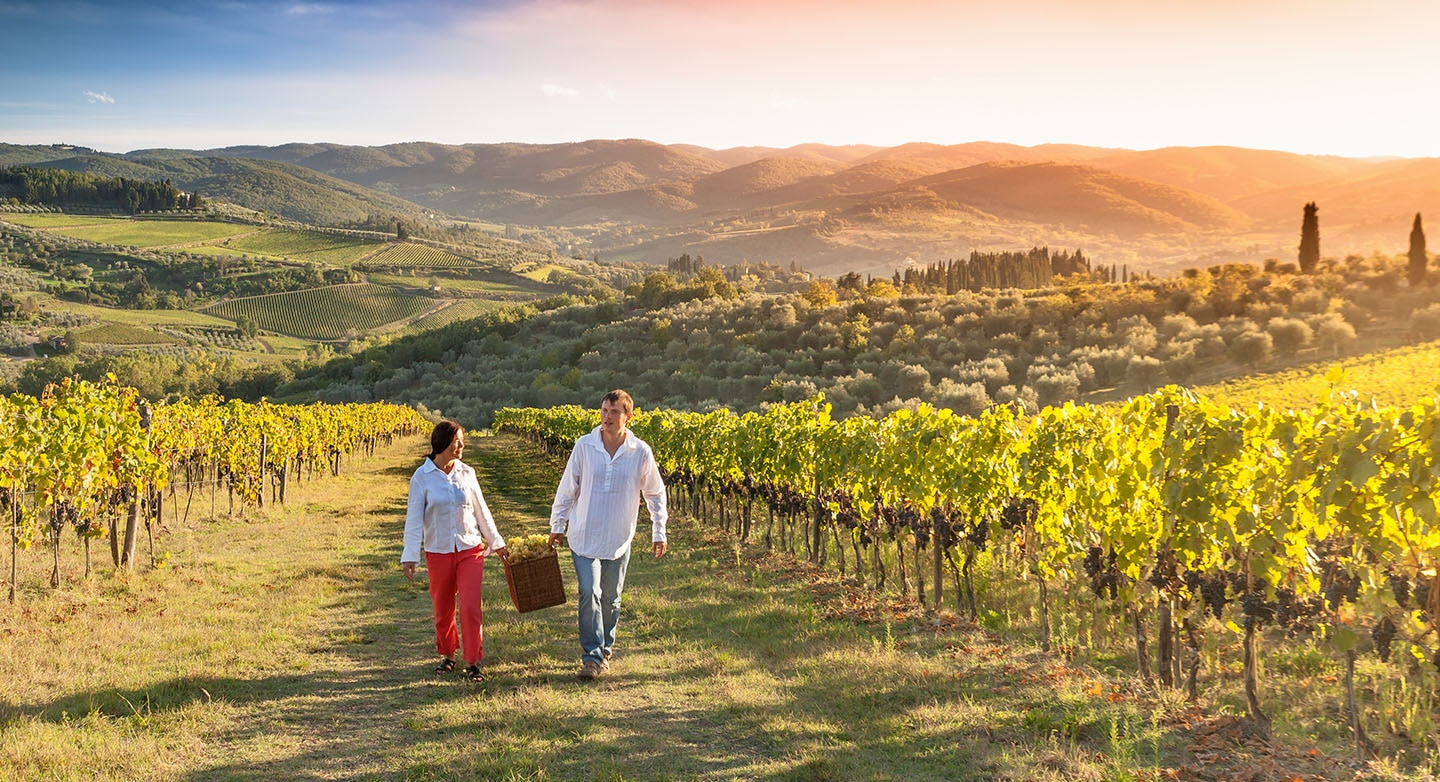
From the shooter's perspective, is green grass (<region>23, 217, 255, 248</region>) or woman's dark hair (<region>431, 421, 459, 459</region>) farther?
green grass (<region>23, 217, 255, 248</region>)

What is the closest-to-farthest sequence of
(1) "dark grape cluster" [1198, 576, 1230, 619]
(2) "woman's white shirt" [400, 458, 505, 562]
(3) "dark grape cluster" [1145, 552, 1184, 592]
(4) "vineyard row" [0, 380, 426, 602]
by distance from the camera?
1. (1) "dark grape cluster" [1198, 576, 1230, 619]
2. (3) "dark grape cluster" [1145, 552, 1184, 592]
3. (2) "woman's white shirt" [400, 458, 505, 562]
4. (4) "vineyard row" [0, 380, 426, 602]

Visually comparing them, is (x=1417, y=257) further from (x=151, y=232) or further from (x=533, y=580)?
(x=151, y=232)

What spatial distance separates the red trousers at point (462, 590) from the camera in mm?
6453

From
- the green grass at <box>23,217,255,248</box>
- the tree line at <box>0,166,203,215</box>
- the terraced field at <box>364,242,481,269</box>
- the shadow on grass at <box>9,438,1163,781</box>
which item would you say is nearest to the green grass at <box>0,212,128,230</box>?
the green grass at <box>23,217,255,248</box>

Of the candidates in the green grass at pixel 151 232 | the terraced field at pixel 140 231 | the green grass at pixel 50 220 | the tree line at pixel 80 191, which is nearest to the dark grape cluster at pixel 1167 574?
the terraced field at pixel 140 231

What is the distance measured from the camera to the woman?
6391 mm

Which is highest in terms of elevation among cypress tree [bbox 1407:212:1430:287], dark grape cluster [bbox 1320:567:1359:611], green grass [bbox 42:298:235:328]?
cypress tree [bbox 1407:212:1430:287]

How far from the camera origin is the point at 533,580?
23.1ft

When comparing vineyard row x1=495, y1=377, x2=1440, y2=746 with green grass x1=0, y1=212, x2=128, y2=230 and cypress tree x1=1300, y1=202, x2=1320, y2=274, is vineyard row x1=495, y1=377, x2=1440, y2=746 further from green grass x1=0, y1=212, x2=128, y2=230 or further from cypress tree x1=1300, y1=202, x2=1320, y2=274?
green grass x1=0, y1=212, x2=128, y2=230

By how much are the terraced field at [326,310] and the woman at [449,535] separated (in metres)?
118

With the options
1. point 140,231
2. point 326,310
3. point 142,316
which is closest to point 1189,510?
point 142,316

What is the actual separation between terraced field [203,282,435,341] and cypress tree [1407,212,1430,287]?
11070 cm

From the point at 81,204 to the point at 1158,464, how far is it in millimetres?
205049

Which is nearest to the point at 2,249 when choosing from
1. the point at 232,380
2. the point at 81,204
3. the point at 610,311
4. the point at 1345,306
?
the point at 81,204
